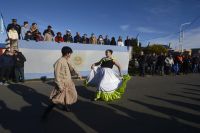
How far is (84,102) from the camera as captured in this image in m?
10.6

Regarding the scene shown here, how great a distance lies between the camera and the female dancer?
35.7ft

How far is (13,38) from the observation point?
1585 centimetres

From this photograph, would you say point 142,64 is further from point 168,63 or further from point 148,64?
point 168,63

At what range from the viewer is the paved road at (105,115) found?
7.14 metres

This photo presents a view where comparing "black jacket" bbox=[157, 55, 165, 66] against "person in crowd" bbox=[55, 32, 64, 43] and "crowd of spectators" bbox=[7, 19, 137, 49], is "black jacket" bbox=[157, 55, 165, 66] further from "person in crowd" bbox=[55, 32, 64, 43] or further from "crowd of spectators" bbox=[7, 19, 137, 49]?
"person in crowd" bbox=[55, 32, 64, 43]

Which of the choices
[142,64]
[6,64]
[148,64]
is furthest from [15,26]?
[148,64]

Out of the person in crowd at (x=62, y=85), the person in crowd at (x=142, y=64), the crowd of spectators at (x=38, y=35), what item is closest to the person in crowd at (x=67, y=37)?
the crowd of spectators at (x=38, y=35)

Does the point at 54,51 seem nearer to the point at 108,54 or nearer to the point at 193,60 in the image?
the point at 108,54

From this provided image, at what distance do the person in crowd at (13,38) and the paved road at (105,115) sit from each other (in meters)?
4.37

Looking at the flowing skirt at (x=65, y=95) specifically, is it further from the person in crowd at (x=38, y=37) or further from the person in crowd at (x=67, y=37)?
the person in crowd at (x=67, y=37)

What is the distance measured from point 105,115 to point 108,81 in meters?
2.48

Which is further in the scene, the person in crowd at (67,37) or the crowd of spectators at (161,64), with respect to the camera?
the crowd of spectators at (161,64)

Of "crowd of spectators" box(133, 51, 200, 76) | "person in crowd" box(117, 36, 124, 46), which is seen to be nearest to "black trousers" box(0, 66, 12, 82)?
"person in crowd" box(117, 36, 124, 46)

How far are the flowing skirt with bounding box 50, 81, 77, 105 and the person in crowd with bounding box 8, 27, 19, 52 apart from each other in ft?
26.9
